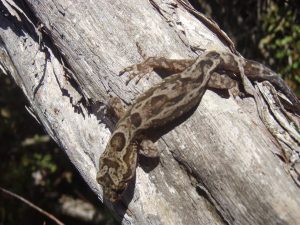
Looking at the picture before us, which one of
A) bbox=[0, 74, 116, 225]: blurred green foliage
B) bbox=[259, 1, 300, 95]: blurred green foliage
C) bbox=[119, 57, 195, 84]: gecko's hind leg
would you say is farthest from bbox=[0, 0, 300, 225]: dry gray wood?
bbox=[0, 74, 116, 225]: blurred green foliage

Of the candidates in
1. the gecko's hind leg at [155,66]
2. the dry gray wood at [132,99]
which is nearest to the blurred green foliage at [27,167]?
the dry gray wood at [132,99]

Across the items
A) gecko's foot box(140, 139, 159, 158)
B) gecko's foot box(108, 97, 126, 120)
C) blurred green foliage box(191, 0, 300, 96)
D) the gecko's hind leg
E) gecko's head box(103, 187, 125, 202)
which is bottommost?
gecko's head box(103, 187, 125, 202)

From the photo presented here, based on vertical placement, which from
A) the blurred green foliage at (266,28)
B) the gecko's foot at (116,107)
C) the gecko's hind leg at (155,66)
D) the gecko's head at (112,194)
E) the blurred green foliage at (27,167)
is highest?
the blurred green foliage at (266,28)

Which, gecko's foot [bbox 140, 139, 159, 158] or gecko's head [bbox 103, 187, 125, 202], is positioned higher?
gecko's foot [bbox 140, 139, 159, 158]

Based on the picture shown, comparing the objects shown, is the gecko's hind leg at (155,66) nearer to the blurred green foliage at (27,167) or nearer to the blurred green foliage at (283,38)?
the blurred green foliage at (283,38)

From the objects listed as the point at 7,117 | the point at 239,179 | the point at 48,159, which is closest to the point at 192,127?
the point at 239,179

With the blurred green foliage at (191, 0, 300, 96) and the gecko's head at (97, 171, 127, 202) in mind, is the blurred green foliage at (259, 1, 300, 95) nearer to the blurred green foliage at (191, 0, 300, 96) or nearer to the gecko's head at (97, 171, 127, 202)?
the blurred green foliage at (191, 0, 300, 96)

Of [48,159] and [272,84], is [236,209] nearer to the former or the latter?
[272,84]
